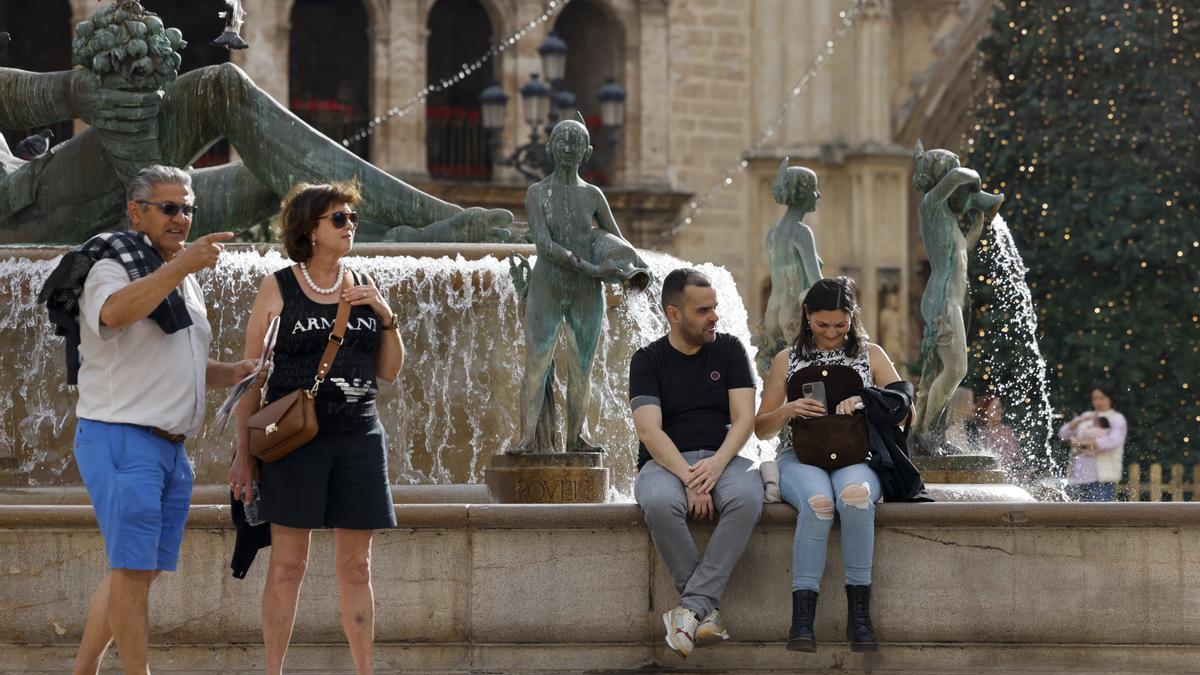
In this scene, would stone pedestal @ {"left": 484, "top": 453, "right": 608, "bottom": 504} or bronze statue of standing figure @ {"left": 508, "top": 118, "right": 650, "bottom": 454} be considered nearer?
stone pedestal @ {"left": 484, "top": 453, "right": 608, "bottom": 504}

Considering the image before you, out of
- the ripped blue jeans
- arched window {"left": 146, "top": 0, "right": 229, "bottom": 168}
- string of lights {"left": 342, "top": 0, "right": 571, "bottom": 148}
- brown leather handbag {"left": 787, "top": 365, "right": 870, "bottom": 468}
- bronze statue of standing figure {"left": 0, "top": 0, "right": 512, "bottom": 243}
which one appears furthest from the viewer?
arched window {"left": 146, "top": 0, "right": 229, "bottom": 168}

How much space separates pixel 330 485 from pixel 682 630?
136cm

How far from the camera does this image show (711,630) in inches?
306

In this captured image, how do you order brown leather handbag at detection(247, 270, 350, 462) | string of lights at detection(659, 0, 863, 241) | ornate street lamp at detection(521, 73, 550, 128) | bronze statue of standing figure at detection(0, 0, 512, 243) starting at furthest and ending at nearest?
string of lights at detection(659, 0, 863, 241), ornate street lamp at detection(521, 73, 550, 128), bronze statue of standing figure at detection(0, 0, 512, 243), brown leather handbag at detection(247, 270, 350, 462)

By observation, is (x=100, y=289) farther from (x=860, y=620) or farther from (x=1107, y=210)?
(x=1107, y=210)

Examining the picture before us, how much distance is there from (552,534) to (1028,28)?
59.8 feet

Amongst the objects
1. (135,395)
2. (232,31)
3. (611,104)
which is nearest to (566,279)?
(232,31)

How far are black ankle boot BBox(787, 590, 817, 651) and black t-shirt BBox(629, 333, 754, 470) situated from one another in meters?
A: 0.62

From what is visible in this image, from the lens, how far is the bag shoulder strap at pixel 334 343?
6.91 meters

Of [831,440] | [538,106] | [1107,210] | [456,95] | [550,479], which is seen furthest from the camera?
[456,95]

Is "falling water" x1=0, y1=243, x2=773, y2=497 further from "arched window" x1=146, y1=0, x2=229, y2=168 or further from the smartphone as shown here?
"arched window" x1=146, y1=0, x2=229, y2=168

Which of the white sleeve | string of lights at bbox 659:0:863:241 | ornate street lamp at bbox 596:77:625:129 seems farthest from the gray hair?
string of lights at bbox 659:0:863:241

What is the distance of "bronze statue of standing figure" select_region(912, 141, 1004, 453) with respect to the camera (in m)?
12.4

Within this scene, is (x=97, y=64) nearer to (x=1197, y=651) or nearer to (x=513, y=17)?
(x=1197, y=651)
